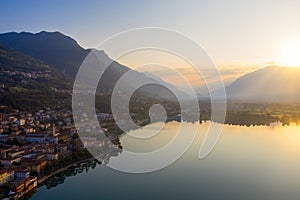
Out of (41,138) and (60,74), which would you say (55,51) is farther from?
(41,138)

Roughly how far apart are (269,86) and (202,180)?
3313 centimetres

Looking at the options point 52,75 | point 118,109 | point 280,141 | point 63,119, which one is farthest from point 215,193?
point 52,75

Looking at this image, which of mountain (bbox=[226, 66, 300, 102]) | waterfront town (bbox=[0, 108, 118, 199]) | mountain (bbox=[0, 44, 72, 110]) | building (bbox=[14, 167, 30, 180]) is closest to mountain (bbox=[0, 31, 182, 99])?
mountain (bbox=[0, 44, 72, 110])

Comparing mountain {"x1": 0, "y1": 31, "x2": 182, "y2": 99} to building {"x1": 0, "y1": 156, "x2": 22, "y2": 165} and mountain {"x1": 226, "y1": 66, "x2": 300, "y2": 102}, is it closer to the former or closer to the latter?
building {"x1": 0, "y1": 156, "x2": 22, "y2": 165}

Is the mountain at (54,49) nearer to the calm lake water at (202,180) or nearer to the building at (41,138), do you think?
the building at (41,138)

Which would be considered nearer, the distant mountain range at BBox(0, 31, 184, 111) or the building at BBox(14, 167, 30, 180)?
the building at BBox(14, 167, 30, 180)

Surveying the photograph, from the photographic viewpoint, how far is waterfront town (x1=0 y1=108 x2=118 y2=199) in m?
3.81

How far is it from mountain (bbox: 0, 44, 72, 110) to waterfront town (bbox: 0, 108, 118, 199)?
4.29 ft

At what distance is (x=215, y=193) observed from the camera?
3545 mm

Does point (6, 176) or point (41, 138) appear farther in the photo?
point (41, 138)

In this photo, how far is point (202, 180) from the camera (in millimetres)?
3982

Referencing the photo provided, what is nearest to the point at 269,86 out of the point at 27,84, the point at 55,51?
the point at 55,51

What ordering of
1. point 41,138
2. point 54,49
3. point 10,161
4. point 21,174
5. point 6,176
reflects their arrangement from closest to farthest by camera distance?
point 6,176 < point 21,174 < point 10,161 < point 41,138 < point 54,49

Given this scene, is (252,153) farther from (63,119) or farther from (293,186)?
(63,119)
